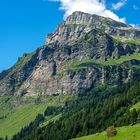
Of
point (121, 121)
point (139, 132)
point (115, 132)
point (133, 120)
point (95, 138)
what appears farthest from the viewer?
point (121, 121)

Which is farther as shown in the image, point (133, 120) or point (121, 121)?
point (121, 121)

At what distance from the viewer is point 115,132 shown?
129875 millimetres

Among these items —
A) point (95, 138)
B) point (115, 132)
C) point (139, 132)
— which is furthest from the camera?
point (95, 138)

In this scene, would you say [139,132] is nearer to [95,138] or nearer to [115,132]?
[115,132]

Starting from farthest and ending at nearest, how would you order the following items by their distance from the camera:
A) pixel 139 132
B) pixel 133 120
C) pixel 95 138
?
pixel 133 120 → pixel 95 138 → pixel 139 132

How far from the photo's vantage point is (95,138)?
138 m

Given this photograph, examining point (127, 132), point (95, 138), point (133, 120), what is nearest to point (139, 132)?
point (127, 132)

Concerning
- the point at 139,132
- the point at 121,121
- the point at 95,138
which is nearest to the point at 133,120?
the point at 121,121

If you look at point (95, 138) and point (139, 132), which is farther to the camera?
point (95, 138)

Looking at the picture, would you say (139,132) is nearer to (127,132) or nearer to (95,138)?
(127,132)

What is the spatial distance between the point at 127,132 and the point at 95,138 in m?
15.2

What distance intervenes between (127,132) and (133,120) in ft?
143

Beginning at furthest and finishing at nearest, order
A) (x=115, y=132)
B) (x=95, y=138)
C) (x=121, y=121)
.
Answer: (x=121, y=121)
(x=95, y=138)
(x=115, y=132)

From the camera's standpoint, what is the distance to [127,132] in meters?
127
